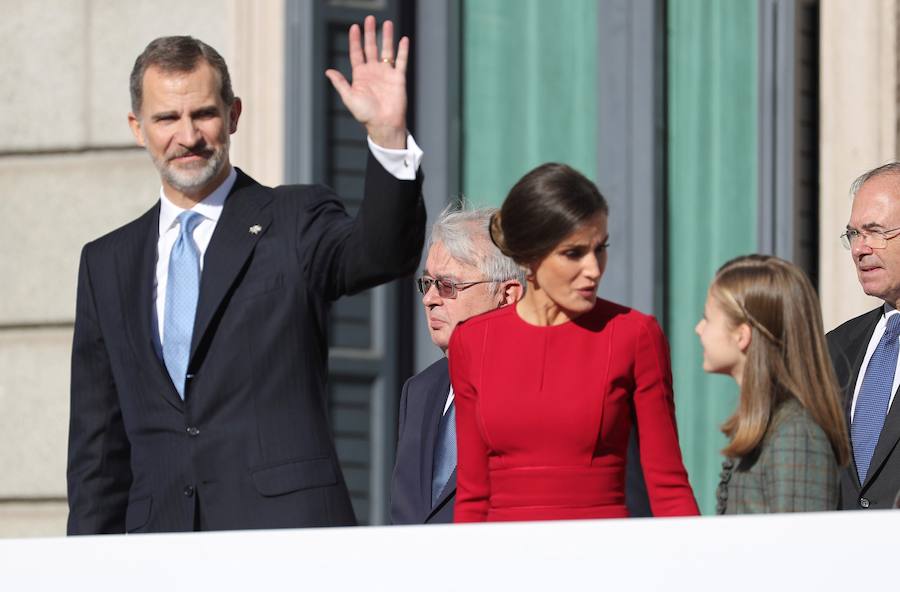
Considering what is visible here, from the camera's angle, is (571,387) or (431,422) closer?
(571,387)

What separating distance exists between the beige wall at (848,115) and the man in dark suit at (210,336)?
8.76 ft

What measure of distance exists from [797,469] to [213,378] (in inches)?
50.1

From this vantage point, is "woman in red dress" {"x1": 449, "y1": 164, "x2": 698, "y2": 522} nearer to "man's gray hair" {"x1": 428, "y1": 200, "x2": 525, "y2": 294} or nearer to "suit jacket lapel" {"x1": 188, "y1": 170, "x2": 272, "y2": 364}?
"suit jacket lapel" {"x1": 188, "y1": 170, "x2": 272, "y2": 364}

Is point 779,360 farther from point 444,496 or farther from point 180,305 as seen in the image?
point 180,305

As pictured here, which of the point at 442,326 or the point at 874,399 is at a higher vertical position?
the point at 442,326

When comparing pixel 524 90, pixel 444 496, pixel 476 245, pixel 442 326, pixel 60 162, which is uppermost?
pixel 524 90

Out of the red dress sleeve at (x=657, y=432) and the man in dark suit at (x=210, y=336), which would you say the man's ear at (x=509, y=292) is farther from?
the red dress sleeve at (x=657, y=432)

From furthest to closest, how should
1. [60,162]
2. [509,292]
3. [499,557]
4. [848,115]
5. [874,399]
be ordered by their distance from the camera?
1. [60,162]
2. [848,115]
3. [509,292]
4. [874,399]
5. [499,557]

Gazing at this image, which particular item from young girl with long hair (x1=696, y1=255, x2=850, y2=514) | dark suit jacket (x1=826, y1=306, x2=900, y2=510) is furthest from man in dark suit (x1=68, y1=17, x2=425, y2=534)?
dark suit jacket (x1=826, y1=306, x2=900, y2=510)

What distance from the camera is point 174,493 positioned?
4.32 m

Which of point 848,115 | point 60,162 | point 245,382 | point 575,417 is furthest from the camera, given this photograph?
point 60,162

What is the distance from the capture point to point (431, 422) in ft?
15.4

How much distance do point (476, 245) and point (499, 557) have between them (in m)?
1.40

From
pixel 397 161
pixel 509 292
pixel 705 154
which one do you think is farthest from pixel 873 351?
pixel 705 154
